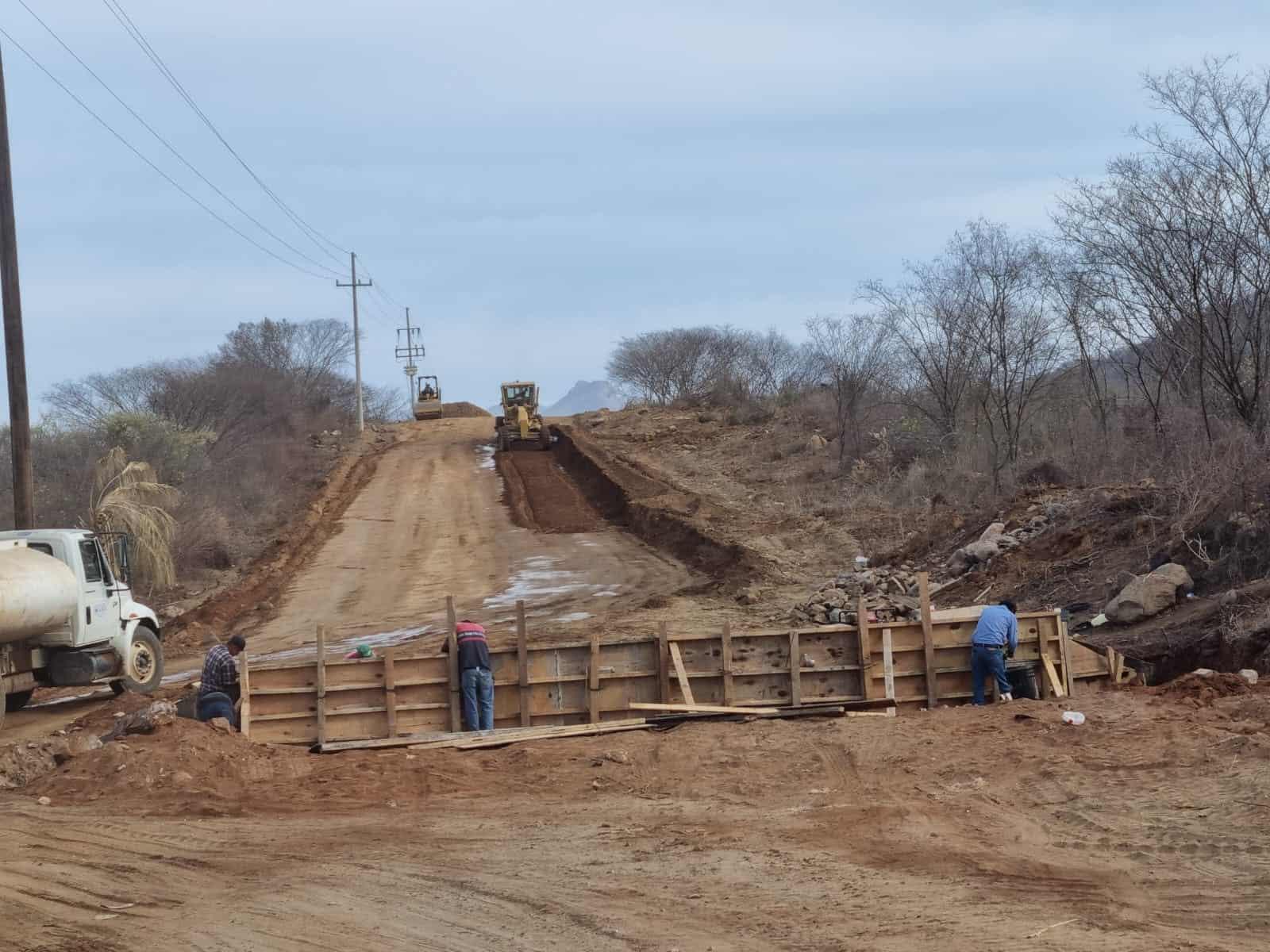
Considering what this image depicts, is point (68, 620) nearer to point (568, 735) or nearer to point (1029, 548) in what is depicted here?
point (568, 735)

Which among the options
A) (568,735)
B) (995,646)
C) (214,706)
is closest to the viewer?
(568,735)

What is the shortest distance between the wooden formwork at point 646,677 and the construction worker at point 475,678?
1.09ft

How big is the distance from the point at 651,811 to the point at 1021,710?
15.7ft

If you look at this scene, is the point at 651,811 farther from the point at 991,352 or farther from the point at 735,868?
the point at 991,352

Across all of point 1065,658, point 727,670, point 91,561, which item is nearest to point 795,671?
point 727,670

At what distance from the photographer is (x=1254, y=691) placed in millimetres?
12742

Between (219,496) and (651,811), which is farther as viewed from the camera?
(219,496)

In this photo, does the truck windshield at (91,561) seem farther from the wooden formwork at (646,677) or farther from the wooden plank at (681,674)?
the wooden plank at (681,674)

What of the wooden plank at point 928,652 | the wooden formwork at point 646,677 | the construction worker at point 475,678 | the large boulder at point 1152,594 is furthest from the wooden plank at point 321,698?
the large boulder at point 1152,594

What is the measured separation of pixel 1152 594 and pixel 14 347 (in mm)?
17883

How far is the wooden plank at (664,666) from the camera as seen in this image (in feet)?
47.9

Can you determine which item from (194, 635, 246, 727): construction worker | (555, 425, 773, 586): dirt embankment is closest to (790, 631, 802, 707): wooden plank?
(194, 635, 246, 727): construction worker

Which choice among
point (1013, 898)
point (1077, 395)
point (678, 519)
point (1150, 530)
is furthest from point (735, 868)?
point (1077, 395)

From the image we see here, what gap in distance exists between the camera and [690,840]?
948cm
